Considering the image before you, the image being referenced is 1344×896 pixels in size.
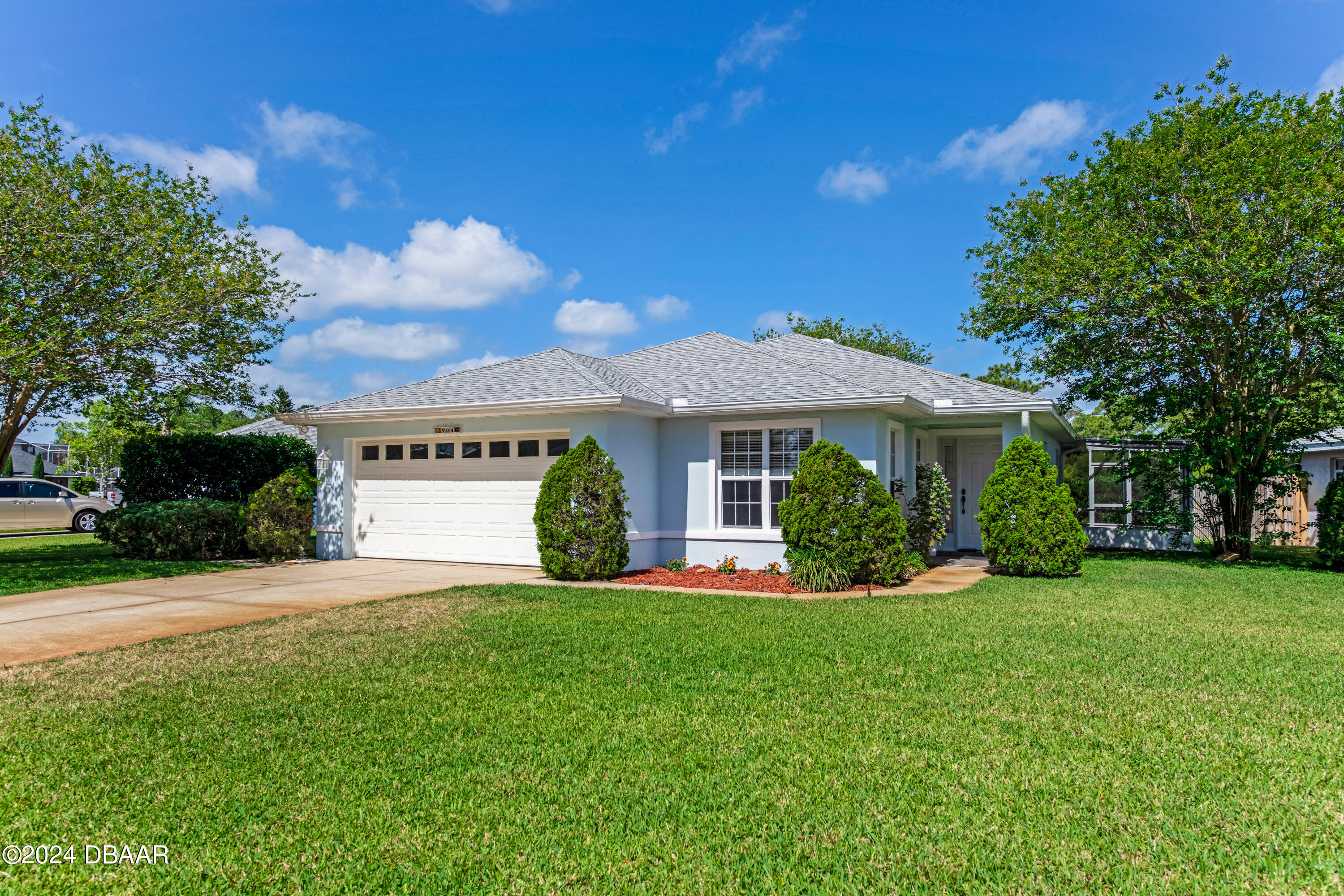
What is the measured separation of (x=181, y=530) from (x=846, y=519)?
41.1ft

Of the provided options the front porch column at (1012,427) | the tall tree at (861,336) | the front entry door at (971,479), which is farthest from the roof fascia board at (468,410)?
the tall tree at (861,336)

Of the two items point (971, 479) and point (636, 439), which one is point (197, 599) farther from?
point (971, 479)

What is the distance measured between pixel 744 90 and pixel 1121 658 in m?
13.8

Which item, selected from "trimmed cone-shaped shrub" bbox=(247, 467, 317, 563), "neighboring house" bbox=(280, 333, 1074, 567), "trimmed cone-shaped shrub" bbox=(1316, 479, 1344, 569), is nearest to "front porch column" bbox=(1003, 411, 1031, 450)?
"neighboring house" bbox=(280, 333, 1074, 567)

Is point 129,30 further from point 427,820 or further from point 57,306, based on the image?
point 427,820

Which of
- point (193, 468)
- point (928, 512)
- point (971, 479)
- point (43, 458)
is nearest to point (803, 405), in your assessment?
point (928, 512)

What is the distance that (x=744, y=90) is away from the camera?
634 inches

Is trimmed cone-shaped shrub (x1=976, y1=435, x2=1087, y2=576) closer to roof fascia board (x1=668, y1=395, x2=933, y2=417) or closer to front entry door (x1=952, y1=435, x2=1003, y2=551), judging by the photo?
roof fascia board (x1=668, y1=395, x2=933, y2=417)

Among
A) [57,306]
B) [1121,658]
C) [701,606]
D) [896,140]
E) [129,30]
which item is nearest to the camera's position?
[1121,658]

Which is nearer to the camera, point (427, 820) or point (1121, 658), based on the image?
point (427, 820)

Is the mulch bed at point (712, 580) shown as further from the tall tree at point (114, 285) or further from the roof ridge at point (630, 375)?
the tall tree at point (114, 285)

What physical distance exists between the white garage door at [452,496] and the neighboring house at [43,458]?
36.6 m

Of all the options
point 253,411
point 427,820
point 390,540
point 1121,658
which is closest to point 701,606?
point 1121,658

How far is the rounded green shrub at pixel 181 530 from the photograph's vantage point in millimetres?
14500
